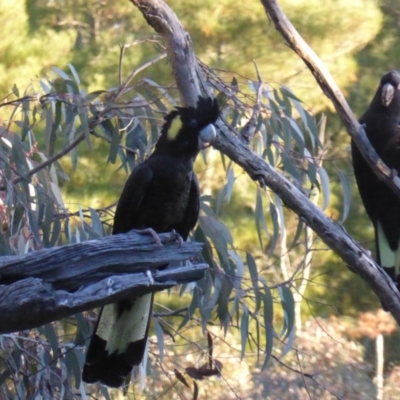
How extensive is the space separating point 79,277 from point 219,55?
4016 millimetres

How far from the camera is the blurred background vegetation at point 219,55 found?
448 centimetres

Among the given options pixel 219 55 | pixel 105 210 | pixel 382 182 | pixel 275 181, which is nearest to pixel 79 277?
pixel 275 181

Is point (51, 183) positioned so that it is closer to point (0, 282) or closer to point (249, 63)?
point (0, 282)

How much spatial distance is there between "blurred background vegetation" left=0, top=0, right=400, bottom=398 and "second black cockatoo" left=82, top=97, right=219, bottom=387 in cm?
238

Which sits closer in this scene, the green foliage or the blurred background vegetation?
the green foliage

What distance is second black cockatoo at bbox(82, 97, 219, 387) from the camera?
1803mm

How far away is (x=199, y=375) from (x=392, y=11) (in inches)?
185

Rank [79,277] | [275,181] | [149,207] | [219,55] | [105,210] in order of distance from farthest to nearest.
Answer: [219,55] → [105,210] → [149,207] → [275,181] → [79,277]

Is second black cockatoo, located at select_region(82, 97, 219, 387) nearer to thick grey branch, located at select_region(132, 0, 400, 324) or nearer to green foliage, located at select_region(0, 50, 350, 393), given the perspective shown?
thick grey branch, located at select_region(132, 0, 400, 324)

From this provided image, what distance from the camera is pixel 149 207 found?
6.30 feet

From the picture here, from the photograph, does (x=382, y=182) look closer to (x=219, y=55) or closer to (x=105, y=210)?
(x=105, y=210)

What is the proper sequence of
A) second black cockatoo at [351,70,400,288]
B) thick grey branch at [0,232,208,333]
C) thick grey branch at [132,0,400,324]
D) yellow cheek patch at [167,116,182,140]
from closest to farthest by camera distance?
thick grey branch at [0,232,208,333], thick grey branch at [132,0,400,324], yellow cheek patch at [167,116,182,140], second black cockatoo at [351,70,400,288]

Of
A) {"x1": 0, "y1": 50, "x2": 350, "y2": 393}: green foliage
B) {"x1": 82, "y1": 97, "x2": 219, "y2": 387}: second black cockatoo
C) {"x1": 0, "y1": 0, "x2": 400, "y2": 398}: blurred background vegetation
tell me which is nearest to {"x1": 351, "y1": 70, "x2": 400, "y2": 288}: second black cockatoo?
{"x1": 0, "y1": 50, "x2": 350, "y2": 393}: green foliage

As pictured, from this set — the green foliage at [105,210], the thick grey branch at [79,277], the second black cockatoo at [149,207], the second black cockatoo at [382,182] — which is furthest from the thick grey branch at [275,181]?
the second black cockatoo at [382,182]
